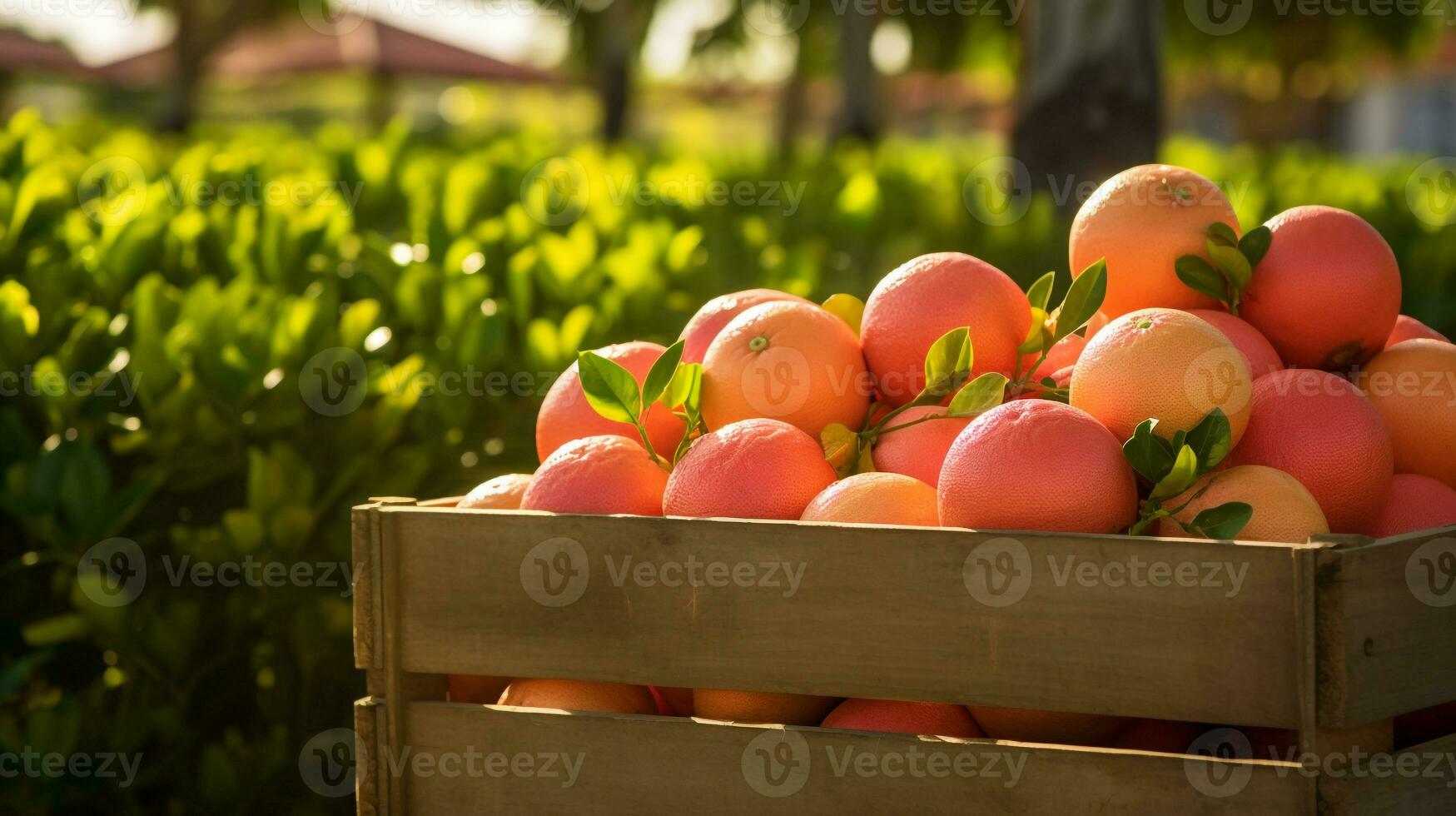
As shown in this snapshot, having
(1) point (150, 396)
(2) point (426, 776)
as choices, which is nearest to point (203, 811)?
(1) point (150, 396)

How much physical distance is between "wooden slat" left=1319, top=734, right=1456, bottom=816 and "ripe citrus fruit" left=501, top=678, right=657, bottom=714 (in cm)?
75

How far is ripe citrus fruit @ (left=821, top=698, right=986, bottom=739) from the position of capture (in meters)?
1.54

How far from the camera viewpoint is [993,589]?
1.45 m

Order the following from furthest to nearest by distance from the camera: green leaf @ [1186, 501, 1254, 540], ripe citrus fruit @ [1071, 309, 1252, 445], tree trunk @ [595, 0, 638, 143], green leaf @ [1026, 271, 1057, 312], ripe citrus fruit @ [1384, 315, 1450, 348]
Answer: tree trunk @ [595, 0, 638, 143] → ripe citrus fruit @ [1384, 315, 1450, 348] → green leaf @ [1026, 271, 1057, 312] → ripe citrus fruit @ [1071, 309, 1252, 445] → green leaf @ [1186, 501, 1254, 540]

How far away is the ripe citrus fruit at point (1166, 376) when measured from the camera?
1.57m

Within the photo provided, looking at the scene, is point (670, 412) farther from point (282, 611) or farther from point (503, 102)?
point (503, 102)

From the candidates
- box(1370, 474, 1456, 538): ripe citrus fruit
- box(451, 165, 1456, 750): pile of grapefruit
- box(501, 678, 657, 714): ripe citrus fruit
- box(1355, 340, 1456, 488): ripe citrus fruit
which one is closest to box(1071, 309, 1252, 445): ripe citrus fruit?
box(451, 165, 1456, 750): pile of grapefruit

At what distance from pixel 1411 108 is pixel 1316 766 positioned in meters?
43.6

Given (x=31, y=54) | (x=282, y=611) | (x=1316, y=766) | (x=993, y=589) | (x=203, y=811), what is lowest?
(x=203, y=811)

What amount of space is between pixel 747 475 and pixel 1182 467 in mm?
470

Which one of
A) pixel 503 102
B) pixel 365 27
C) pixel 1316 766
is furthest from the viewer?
pixel 503 102

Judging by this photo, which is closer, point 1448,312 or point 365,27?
point 1448,312

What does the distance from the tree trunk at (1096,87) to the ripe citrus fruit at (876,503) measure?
3.86 m

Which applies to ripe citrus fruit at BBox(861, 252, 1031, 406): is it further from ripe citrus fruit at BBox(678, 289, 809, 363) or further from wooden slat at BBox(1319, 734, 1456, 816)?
wooden slat at BBox(1319, 734, 1456, 816)
